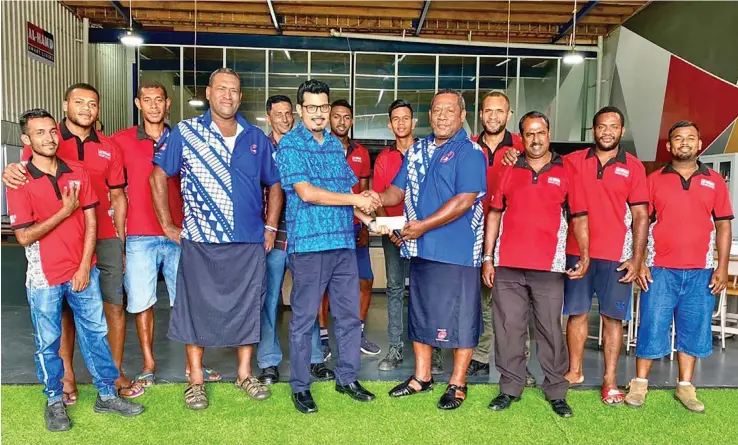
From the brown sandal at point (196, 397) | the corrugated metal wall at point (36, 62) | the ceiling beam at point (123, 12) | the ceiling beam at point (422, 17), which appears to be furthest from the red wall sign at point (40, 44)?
the brown sandal at point (196, 397)

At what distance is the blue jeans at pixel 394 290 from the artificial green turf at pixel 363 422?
655mm

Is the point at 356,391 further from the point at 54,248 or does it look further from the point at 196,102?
the point at 196,102

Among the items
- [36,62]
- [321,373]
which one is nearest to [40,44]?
[36,62]

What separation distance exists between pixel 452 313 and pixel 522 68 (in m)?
9.91

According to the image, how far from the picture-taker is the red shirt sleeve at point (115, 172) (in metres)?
3.09

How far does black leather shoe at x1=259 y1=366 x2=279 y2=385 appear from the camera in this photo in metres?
3.42

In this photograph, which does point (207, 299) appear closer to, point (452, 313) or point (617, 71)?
point (452, 313)

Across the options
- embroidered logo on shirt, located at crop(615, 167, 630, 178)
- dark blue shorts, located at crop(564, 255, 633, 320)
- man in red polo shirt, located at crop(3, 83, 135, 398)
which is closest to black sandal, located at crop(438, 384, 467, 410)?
dark blue shorts, located at crop(564, 255, 633, 320)

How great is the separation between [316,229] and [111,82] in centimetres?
1085

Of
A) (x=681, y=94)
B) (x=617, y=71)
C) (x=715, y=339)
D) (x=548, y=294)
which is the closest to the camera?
(x=548, y=294)

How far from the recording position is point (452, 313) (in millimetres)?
3125

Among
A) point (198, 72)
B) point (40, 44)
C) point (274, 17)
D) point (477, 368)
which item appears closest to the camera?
point (477, 368)

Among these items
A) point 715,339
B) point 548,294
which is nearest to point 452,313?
point 548,294

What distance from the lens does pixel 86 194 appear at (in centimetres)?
278
